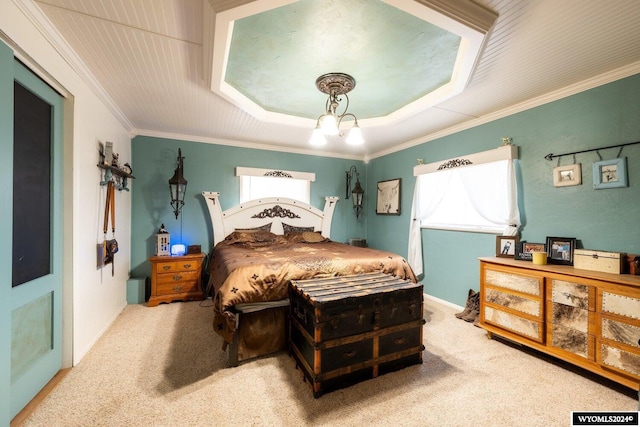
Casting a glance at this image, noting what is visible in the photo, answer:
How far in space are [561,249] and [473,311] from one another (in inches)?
44.1

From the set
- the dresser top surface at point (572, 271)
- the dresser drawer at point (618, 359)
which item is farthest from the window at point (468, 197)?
the dresser drawer at point (618, 359)

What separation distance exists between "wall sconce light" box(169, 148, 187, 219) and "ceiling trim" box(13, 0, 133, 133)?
1064mm

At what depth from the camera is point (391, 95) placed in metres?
2.80

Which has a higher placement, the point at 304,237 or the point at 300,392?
Answer: the point at 304,237

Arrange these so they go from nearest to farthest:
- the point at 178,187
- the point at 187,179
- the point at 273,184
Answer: the point at 178,187
the point at 187,179
the point at 273,184

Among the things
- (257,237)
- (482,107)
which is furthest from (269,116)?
(482,107)

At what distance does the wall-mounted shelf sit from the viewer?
2680 mm

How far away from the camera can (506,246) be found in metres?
2.80

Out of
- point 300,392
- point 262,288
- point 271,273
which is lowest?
point 300,392

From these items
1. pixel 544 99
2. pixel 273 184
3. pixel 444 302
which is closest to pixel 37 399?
pixel 273 184

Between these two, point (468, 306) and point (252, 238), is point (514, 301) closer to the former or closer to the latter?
point (468, 306)

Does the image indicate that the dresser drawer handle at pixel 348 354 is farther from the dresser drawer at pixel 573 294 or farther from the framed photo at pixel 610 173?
the framed photo at pixel 610 173

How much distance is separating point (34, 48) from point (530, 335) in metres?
4.19

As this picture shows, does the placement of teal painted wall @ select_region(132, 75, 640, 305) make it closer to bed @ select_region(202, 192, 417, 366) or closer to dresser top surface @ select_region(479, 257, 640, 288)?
dresser top surface @ select_region(479, 257, 640, 288)
